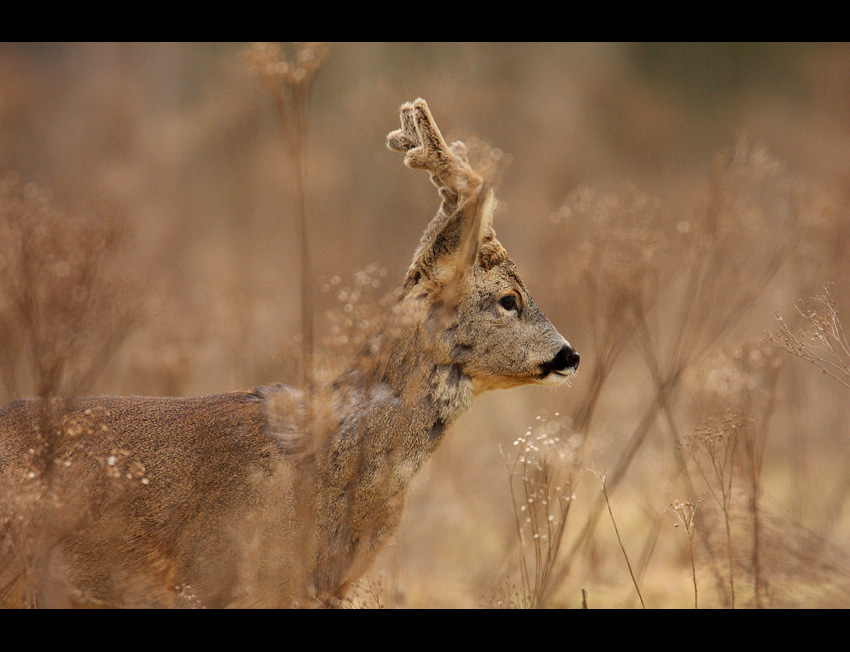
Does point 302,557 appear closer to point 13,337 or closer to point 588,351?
point 13,337

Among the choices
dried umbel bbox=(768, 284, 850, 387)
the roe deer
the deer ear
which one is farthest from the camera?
the deer ear

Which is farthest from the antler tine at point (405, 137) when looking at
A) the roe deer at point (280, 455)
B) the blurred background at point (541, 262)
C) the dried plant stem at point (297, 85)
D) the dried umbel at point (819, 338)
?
the dried umbel at point (819, 338)

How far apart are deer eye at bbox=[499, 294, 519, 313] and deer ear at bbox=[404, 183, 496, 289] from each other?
1.04 feet

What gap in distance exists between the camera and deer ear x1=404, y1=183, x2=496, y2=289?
16.8ft

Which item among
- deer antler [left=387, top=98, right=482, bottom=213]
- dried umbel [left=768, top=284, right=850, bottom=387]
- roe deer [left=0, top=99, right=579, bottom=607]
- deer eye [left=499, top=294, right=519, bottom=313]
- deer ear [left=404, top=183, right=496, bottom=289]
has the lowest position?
roe deer [left=0, top=99, right=579, bottom=607]

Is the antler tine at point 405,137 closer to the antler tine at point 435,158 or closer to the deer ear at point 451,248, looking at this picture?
the antler tine at point 435,158

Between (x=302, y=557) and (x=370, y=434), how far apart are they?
0.80 m

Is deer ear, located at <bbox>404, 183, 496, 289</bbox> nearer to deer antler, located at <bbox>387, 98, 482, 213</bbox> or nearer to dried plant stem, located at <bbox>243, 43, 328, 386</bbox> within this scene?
deer antler, located at <bbox>387, 98, 482, 213</bbox>

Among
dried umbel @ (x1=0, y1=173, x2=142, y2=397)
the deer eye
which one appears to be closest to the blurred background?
dried umbel @ (x1=0, y1=173, x2=142, y2=397)

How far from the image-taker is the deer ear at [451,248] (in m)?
5.13

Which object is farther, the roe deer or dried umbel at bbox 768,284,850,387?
the roe deer
